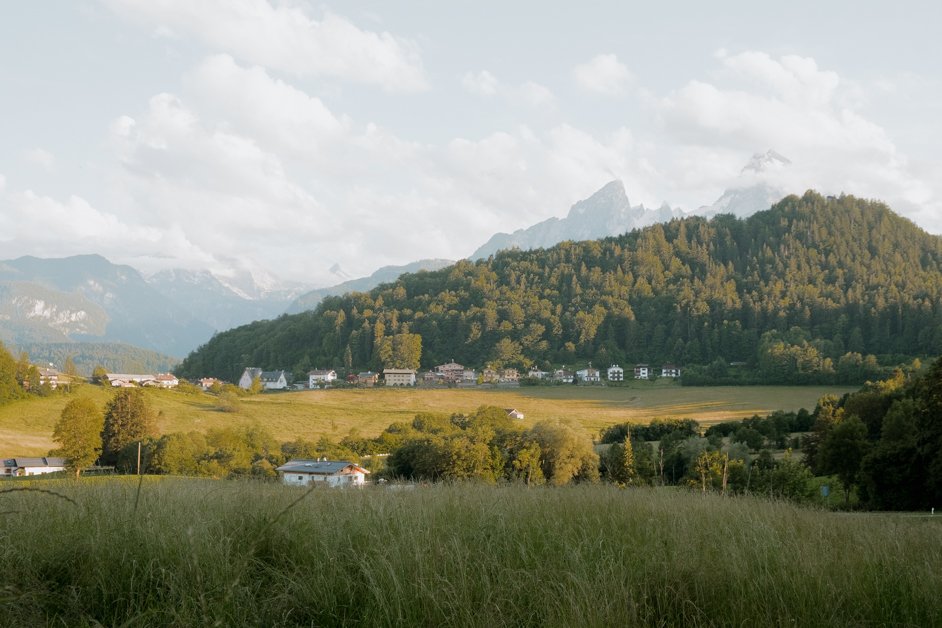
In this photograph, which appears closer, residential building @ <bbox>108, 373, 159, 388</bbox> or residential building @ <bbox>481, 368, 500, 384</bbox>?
residential building @ <bbox>108, 373, 159, 388</bbox>

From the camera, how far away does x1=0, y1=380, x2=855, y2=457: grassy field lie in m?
59.2

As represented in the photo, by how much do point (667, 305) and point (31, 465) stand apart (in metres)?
122

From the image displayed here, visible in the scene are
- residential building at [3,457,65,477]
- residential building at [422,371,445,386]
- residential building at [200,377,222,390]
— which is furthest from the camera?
residential building at [422,371,445,386]

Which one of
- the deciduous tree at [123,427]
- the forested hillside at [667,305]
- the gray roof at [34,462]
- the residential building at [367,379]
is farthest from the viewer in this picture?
the forested hillside at [667,305]

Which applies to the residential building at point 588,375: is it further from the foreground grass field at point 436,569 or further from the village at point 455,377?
the foreground grass field at point 436,569

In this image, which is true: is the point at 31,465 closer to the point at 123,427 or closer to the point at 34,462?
the point at 34,462

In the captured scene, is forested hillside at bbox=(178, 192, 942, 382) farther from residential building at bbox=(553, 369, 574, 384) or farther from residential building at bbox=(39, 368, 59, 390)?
residential building at bbox=(39, 368, 59, 390)

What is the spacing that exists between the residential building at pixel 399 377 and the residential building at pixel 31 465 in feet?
226

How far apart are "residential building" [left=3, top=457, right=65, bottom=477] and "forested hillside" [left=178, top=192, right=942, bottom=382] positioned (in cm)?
8382

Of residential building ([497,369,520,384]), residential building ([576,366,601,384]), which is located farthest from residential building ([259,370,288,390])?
residential building ([576,366,601,384])

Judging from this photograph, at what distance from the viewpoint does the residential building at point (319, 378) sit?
4611 inches

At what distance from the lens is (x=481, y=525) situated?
17.9 ft

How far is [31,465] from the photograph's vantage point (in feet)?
149

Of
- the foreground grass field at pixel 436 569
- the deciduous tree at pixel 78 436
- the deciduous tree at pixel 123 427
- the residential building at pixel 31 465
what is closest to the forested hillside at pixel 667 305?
the deciduous tree at pixel 123 427
